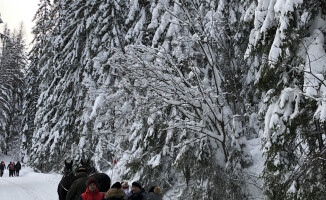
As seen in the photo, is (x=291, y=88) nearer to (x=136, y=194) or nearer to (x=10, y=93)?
(x=136, y=194)

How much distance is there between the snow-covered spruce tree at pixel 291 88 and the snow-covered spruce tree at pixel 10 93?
3756 centimetres

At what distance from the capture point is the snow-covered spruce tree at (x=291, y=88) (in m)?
6.47

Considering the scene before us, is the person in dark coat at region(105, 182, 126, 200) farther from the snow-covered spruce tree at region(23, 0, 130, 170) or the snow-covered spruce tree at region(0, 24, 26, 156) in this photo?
the snow-covered spruce tree at region(0, 24, 26, 156)

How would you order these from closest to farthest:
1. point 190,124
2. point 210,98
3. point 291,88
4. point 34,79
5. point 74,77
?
point 291,88 < point 190,124 < point 210,98 < point 74,77 < point 34,79

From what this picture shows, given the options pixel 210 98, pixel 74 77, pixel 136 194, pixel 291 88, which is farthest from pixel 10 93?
pixel 291 88

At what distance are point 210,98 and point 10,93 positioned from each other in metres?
41.4

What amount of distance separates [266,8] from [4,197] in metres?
14.6

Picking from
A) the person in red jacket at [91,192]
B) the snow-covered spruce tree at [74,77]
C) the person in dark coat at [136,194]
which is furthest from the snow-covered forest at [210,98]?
the person in red jacket at [91,192]

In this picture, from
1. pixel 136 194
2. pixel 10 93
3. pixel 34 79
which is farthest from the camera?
pixel 10 93

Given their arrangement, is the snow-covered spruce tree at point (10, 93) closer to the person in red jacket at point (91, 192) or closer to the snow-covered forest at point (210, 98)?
the snow-covered forest at point (210, 98)

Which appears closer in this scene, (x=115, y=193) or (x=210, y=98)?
(x=115, y=193)

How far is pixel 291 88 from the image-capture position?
20.6 ft

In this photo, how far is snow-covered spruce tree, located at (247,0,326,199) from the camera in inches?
255

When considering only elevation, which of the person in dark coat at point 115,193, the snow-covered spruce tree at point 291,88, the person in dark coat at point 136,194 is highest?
the snow-covered spruce tree at point 291,88
